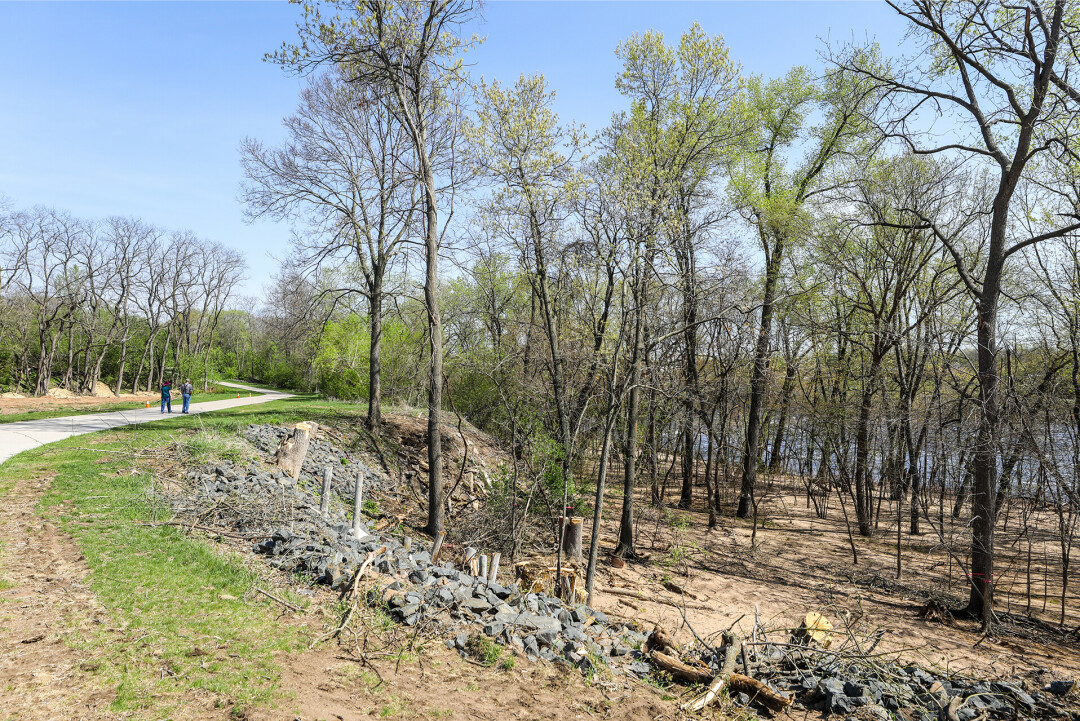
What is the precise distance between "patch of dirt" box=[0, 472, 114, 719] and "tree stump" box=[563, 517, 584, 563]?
25.0 feet

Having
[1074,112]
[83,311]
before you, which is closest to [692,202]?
[1074,112]

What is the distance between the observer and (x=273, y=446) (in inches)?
528

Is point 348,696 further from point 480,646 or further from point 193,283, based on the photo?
point 193,283

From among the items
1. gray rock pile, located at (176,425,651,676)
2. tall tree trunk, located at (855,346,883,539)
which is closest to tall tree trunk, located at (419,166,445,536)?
gray rock pile, located at (176,425,651,676)

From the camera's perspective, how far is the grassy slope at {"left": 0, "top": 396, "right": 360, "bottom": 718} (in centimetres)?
407

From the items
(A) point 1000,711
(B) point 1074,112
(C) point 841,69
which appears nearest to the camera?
(A) point 1000,711

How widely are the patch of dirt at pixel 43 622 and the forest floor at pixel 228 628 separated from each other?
0.05 feet

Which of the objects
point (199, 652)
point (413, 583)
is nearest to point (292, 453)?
point (413, 583)

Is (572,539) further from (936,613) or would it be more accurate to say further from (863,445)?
(863,445)

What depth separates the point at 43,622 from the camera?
4668 millimetres

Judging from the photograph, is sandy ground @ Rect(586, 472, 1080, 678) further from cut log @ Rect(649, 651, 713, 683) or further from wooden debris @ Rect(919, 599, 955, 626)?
cut log @ Rect(649, 651, 713, 683)

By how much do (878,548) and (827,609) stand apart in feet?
22.4

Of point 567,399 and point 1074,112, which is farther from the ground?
point 1074,112

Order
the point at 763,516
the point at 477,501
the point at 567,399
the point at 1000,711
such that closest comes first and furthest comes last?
1. the point at 1000,711
2. the point at 567,399
3. the point at 477,501
4. the point at 763,516
